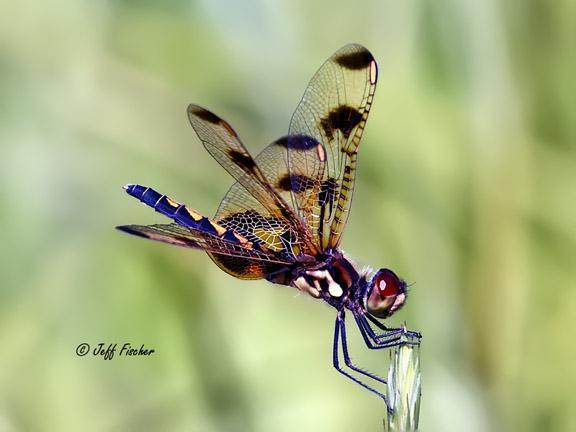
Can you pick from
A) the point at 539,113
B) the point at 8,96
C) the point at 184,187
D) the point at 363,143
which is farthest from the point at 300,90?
the point at 8,96

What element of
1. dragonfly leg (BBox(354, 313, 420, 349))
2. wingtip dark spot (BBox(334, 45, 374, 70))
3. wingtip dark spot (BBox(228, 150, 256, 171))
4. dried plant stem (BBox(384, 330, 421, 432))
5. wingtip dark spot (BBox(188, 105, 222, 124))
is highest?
wingtip dark spot (BBox(334, 45, 374, 70))

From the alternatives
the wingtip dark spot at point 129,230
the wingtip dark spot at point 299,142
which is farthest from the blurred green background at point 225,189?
the wingtip dark spot at point 129,230

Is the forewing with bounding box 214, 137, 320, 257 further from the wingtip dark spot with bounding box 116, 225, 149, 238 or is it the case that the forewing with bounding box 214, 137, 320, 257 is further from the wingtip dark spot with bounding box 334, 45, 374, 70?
the wingtip dark spot with bounding box 116, 225, 149, 238

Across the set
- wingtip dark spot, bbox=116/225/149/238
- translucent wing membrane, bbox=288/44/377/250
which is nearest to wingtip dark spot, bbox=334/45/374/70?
translucent wing membrane, bbox=288/44/377/250

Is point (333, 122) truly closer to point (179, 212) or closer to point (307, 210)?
point (307, 210)

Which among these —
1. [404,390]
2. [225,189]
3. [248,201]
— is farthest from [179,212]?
[404,390]

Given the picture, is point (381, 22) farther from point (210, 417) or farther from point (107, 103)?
point (210, 417)

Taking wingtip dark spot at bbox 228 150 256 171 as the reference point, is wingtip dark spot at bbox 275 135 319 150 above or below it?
above
